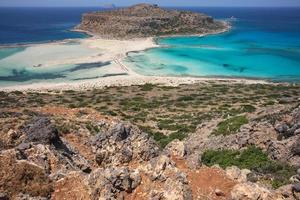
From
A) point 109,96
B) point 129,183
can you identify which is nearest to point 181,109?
point 109,96

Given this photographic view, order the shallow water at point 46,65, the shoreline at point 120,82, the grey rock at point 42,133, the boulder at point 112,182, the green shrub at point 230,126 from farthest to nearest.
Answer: the shallow water at point 46,65 → the shoreline at point 120,82 → the green shrub at point 230,126 → the grey rock at point 42,133 → the boulder at point 112,182

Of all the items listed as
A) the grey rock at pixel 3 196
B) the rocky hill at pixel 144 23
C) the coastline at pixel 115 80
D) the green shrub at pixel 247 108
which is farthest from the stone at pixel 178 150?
the rocky hill at pixel 144 23

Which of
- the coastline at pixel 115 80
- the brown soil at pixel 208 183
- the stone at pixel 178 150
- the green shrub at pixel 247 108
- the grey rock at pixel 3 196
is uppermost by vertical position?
the grey rock at pixel 3 196

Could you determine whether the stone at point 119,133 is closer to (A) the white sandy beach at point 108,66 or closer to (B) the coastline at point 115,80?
(B) the coastline at point 115,80

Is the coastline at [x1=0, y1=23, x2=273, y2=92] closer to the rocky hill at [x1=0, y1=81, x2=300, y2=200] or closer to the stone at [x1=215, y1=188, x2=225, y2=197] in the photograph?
the rocky hill at [x1=0, y1=81, x2=300, y2=200]

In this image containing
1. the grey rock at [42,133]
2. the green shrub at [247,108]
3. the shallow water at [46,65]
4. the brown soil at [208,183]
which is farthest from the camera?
the shallow water at [46,65]

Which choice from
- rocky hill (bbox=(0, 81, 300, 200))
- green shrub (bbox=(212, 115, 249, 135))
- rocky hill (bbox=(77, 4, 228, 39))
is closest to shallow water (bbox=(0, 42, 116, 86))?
rocky hill (bbox=(77, 4, 228, 39))

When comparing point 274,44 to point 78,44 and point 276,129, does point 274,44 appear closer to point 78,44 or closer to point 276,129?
point 78,44

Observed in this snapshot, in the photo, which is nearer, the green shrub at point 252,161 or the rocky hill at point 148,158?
the rocky hill at point 148,158

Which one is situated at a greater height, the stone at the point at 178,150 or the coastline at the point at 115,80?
the stone at the point at 178,150
